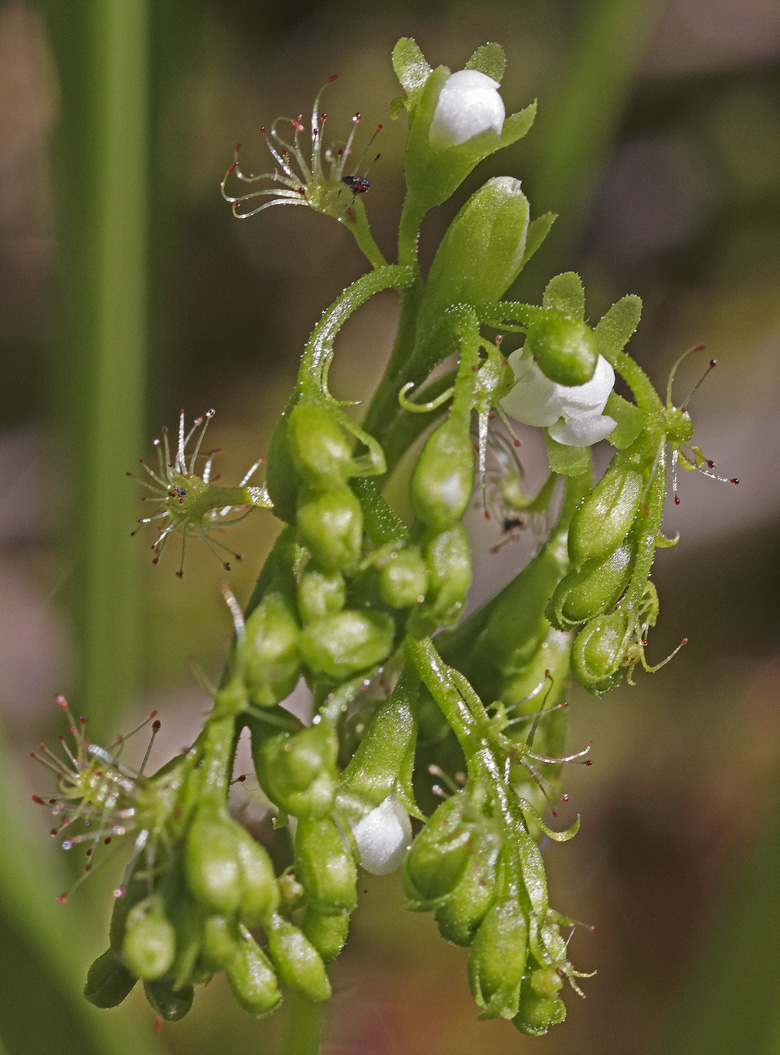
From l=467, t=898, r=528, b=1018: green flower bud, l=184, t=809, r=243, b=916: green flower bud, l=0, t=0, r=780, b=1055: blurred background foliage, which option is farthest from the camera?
l=0, t=0, r=780, b=1055: blurred background foliage

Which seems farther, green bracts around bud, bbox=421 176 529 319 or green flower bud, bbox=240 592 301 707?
green bracts around bud, bbox=421 176 529 319

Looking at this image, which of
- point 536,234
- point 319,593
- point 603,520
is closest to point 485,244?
point 536,234

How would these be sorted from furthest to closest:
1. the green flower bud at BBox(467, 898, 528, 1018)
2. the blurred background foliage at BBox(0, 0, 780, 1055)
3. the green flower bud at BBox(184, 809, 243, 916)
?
the blurred background foliage at BBox(0, 0, 780, 1055), the green flower bud at BBox(467, 898, 528, 1018), the green flower bud at BBox(184, 809, 243, 916)

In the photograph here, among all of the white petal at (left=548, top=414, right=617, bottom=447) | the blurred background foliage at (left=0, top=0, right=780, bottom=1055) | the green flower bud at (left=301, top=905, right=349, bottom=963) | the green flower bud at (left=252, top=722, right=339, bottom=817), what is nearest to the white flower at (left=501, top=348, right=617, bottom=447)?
the white petal at (left=548, top=414, right=617, bottom=447)

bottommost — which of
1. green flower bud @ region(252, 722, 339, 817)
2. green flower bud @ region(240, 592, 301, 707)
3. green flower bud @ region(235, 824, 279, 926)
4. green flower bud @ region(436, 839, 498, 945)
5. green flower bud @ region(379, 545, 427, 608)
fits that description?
green flower bud @ region(436, 839, 498, 945)

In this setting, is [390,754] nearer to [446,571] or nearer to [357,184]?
[446,571]

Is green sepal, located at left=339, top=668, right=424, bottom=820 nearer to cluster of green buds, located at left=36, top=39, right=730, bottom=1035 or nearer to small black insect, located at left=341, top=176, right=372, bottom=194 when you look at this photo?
cluster of green buds, located at left=36, top=39, right=730, bottom=1035

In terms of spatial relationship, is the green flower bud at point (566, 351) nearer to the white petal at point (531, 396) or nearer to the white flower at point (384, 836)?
the white petal at point (531, 396)
